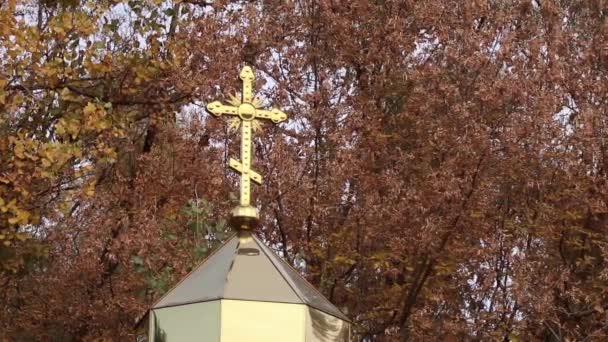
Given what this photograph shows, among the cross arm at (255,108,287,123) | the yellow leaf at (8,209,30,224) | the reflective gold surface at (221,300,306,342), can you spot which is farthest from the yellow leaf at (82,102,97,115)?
the reflective gold surface at (221,300,306,342)

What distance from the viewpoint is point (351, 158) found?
33.3 ft

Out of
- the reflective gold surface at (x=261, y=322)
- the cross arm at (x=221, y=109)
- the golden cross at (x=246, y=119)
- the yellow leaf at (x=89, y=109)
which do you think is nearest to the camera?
the reflective gold surface at (x=261, y=322)

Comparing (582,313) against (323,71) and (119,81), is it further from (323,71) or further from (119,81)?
(119,81)

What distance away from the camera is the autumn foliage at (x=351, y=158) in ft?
32.9

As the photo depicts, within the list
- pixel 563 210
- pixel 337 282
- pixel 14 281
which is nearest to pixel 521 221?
pixel 563 210

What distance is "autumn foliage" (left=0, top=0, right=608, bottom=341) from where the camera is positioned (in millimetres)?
10031

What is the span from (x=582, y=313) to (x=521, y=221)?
1163mm

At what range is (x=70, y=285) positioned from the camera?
37.9 feet

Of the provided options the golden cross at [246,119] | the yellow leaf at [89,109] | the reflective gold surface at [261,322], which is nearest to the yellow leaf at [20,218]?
the yellow leaf at [89,109]

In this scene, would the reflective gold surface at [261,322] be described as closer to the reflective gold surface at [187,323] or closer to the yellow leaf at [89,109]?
the reflective gold surface at [187,323]

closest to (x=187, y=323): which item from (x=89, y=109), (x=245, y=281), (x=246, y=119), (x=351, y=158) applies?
(x=245, y=281)

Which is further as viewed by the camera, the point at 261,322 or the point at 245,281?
the point at 245,281

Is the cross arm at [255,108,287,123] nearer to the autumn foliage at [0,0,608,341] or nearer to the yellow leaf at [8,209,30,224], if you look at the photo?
the autumn foliage at [0,0,608,341]

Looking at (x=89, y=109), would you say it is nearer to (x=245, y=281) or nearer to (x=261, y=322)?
(x=245, y=281)
